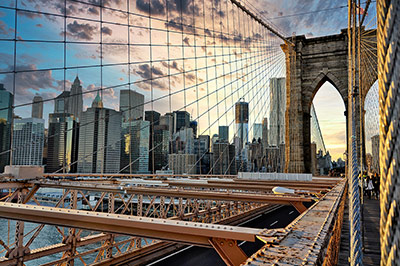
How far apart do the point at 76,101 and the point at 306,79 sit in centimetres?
1676

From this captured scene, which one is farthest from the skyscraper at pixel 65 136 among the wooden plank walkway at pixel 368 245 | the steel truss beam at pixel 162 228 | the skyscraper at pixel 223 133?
the wooden plank walkway at pixel 368 245

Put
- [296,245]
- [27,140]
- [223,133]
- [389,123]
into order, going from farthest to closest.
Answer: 1. [223,133]
2. [27,140]
3. [296,245]
4. [389,123]

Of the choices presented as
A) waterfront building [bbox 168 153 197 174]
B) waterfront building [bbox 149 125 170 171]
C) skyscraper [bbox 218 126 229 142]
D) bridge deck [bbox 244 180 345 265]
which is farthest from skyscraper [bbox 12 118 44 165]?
bridge deck [bbox 244 180 345 265]

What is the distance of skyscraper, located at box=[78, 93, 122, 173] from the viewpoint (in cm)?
1431

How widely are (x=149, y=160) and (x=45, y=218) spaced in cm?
1279

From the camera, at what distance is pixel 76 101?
14023 mm

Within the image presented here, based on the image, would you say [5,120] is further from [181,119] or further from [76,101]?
[181,119]

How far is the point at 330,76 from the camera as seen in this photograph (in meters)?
22.3

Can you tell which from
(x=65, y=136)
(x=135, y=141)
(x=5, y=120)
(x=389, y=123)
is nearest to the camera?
(x=389, y=123)

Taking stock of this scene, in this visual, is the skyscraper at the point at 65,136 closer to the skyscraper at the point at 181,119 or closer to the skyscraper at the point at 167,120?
the skyscraper at the point at 167,120

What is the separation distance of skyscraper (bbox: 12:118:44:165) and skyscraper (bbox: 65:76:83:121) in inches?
51.3

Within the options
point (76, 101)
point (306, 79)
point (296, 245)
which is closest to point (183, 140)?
point (76, 101)

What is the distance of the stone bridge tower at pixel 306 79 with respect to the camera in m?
21.4

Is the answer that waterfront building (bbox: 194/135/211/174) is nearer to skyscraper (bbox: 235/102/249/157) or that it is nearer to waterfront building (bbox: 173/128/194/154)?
waterfront building (bbox: 173/128/194/154)
